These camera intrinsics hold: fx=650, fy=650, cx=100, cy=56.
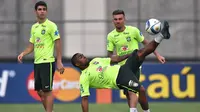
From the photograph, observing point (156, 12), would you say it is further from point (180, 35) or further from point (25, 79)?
point (25, 79)

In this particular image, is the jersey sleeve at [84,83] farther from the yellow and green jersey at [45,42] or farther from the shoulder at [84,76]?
the yellow and green jersey at [45,42]

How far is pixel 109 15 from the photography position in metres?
19.7

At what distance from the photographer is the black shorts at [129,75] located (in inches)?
397

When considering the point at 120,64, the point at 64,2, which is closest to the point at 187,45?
the point at 64,2

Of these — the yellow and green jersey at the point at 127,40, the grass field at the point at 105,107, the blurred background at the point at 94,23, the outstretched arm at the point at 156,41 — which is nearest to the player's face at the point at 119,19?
the yellow and green jersey at the point at 127,40

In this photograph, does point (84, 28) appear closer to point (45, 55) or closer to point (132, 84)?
point (45, 55)

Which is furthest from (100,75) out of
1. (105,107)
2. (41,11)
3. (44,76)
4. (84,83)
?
(105,107)

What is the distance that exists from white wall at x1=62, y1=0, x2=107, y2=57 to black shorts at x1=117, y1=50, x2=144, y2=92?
929cm

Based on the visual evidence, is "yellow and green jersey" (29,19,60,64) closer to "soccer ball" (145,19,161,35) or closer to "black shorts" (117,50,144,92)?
"black shorts" (117,50,144,92)

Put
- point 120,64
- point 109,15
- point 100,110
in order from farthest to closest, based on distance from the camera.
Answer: point 109,15
point 100,110
point 120,64

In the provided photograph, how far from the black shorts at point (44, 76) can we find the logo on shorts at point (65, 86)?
5118mm

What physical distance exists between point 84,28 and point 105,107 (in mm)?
5446

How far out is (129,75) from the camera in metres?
10.1

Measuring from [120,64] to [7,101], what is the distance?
5638 millimetres
